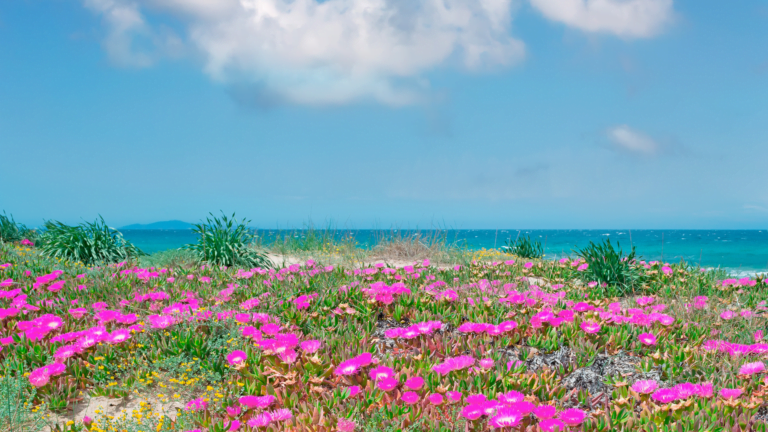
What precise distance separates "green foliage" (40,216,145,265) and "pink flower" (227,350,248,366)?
8660mm

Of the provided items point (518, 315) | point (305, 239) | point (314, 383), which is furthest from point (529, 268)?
point (305, 239)

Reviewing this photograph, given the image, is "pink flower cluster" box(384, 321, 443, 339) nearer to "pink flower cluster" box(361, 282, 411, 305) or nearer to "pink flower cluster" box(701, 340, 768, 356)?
"pink flower cluster" box(361, 282, 411, 305)

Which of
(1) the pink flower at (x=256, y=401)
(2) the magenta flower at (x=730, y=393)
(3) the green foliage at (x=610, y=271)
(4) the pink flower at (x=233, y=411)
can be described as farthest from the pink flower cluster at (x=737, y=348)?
(3) the green foliage at (x=610, y=271)

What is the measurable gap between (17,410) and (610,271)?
23.9 ft

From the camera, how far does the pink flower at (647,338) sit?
371 centimetres

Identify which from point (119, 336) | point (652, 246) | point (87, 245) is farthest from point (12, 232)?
point (652, 246)

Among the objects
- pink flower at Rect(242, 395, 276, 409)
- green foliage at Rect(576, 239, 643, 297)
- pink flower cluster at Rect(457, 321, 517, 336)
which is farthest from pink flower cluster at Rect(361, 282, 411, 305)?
green foliage at Rect(576, 239, 643, 297)

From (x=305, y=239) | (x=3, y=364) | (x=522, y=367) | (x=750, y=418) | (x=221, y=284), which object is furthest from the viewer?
(x=305, y=239)

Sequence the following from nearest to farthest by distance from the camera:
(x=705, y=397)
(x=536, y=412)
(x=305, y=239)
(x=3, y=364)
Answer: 1. (x=536, y=412)
2. (x=705, y=397)
3. (x=3, y=364)
4. (x=305, y=239)

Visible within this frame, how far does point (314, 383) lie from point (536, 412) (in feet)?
4.16

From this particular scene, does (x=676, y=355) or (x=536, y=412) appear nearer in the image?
(x=536, y=412)

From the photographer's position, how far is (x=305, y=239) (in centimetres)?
1590

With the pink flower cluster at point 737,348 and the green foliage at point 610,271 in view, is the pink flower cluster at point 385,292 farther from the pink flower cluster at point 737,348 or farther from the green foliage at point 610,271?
the green foliage at point 610,271

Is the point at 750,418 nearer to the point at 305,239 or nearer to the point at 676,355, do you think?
the point at 676,355
